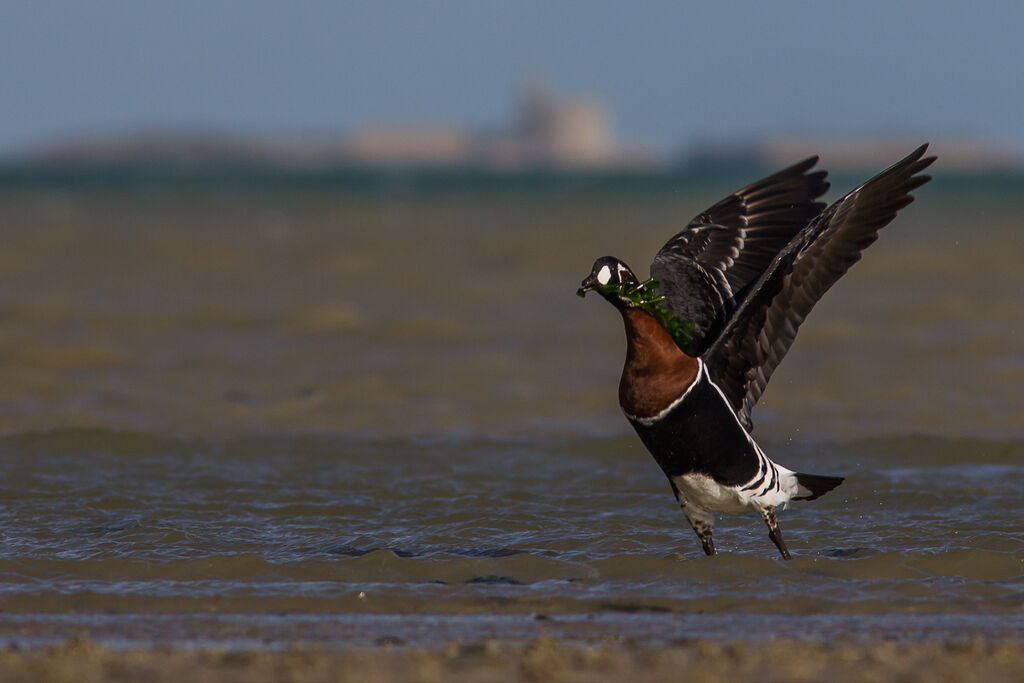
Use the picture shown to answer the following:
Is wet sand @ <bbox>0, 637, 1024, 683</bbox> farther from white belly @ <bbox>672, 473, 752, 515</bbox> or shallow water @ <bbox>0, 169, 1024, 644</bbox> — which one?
white belly @ <bbox>672, 473, 752, 515</bbox>

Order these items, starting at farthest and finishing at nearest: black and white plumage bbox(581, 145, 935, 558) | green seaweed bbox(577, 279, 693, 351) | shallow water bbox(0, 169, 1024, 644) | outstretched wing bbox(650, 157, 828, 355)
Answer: outstretched wing bbox(650, 157, 828, 355) < black and white plumage bbox(581, 145, 935, 558) < green seaweed bbox(577, 279, 693, 351) < shallow water bbox(0, 169, 1024, 644)

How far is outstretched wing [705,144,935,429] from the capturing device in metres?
6.17

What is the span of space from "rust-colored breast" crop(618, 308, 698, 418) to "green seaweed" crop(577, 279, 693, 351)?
0.04 metres

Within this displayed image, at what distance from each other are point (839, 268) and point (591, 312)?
10185 mm

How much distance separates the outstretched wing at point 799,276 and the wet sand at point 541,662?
1.74 metres

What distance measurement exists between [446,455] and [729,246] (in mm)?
3000

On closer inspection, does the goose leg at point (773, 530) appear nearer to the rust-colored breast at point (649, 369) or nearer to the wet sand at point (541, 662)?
the rust-colored breast at point (649, 369)

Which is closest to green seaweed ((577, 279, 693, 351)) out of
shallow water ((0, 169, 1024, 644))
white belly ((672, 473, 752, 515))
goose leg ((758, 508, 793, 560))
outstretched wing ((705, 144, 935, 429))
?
outstretched wing ((705, 144, 935, 429))

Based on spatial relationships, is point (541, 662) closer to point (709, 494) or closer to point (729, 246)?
point (709, 494)

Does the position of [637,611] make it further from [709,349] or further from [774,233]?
[774,233]

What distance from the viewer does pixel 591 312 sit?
16438 millimetres

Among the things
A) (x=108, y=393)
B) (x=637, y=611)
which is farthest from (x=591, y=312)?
(x=637, y=611)

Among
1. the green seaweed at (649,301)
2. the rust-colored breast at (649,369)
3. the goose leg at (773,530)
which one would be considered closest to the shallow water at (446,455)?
the goose leg at (773,530)

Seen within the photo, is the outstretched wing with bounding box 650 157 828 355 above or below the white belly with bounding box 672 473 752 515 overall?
above
